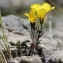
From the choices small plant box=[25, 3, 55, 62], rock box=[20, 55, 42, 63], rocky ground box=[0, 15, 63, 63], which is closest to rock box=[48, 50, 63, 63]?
rocky ground box=[0, 15, 63, 63]

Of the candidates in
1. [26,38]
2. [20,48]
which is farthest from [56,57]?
[26,38]

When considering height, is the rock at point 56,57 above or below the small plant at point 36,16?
below

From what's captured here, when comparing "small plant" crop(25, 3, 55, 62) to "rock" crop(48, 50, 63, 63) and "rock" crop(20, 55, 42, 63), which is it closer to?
"rock" crop(20, 55, 42, 63)

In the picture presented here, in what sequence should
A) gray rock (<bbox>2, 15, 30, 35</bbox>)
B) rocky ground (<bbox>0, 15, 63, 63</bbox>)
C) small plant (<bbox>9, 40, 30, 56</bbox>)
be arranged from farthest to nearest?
gray rock (<bbox>2, 15, 30, 35</bbox>), small plant (<bbox>9, 40, 30, 56</bbox>), rocky ground (<bbox>0, 15, 63, 63</bbox>)

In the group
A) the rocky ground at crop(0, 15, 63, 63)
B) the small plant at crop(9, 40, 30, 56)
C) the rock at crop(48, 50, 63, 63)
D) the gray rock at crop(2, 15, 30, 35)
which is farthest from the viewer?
the gray rock at crop(2, 15, 30, 35)

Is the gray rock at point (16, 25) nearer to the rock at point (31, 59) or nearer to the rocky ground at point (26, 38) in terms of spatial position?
the rocky ground at point (26, 38)

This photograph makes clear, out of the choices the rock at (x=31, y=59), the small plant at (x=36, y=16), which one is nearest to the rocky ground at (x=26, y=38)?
the rock at (x=31, y=59)

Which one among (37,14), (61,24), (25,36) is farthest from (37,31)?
(61,24)

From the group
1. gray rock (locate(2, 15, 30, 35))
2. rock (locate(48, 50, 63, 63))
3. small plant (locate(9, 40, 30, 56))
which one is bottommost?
rock (locate(48, 50, 63, 63))

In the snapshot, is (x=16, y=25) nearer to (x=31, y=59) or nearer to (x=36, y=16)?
(x=36, y=16)
